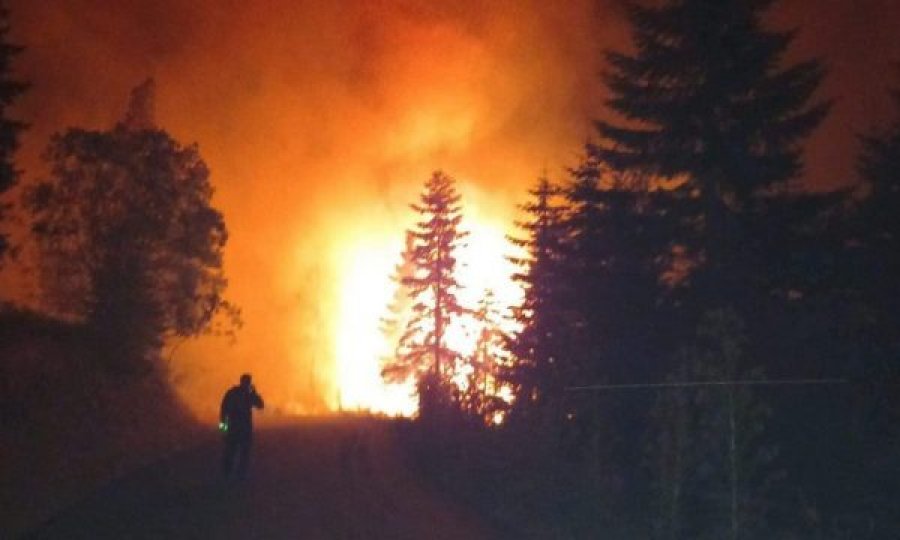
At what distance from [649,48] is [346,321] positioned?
75.4 metres

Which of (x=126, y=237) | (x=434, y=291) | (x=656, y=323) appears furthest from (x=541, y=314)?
(x=434, y=291)

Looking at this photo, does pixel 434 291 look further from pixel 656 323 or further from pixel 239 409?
pixel 239 409

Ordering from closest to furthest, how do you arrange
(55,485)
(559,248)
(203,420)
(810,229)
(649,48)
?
(55,485) < (810,229) < (649,48) < (559,248) < (203,420)

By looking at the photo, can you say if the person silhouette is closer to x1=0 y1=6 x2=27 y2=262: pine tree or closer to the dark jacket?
the dark jacket

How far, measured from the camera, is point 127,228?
32969mm

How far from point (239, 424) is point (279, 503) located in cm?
263

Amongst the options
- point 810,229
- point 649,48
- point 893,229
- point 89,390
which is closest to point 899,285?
point 893,229

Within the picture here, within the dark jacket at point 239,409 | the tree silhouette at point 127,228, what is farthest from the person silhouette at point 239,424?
the tree silhouette at point 127,228

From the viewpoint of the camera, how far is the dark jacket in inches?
685

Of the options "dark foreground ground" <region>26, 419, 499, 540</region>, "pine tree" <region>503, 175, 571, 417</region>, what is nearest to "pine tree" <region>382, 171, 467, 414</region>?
"pine tree" <region>503, 175, 571, 417</region>

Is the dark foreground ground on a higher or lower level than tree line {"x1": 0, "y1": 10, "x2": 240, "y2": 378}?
lower

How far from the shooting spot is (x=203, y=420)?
113ft

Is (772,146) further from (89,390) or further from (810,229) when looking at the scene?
(89,390)

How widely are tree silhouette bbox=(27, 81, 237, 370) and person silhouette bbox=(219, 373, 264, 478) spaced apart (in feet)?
39.2
